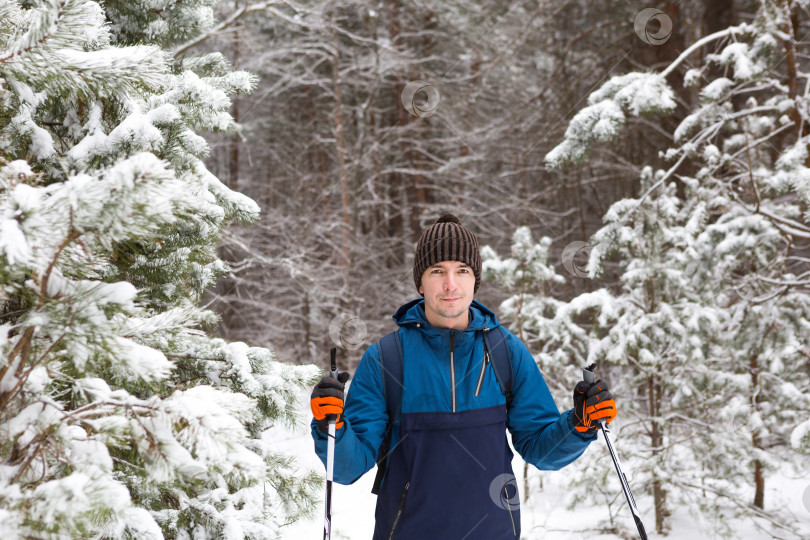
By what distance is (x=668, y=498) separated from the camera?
284 inches

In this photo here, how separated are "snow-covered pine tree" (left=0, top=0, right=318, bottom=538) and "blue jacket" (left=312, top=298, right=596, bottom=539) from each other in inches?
17.5

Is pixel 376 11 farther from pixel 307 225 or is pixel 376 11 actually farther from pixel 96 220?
pixel 96 220

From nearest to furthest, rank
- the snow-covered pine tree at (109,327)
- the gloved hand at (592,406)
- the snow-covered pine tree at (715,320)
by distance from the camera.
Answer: the snow-covered pine tree at (109,327)
the gloved hand at (592,406)
the snow-covered pine tree at (715,320)

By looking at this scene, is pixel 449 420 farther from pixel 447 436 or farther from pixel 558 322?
pixel 558 322

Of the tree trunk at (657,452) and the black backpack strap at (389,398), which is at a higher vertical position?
the black backpack strap at (389,398)

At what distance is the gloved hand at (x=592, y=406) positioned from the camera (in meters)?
2.27

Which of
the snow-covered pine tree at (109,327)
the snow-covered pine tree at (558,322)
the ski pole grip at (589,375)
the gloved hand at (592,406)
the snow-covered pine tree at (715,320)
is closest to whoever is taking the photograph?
the snow-covered pine tree at (109,327)

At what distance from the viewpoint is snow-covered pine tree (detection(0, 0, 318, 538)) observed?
1184mm

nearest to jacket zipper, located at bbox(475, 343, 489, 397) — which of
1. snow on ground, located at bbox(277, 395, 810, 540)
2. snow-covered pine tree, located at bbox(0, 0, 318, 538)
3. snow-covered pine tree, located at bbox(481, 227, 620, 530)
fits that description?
snow-covered pine tree, located at bbox(0, 0, 318, 538)

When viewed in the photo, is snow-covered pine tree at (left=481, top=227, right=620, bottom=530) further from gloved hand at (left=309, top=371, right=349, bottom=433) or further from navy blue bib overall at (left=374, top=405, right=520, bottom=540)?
gloved hand at (left=309, top=371, right=349, bottom=433)

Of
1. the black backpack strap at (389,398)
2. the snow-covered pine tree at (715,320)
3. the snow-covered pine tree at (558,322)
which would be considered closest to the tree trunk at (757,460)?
the snow-covered pine tree at (715,320)

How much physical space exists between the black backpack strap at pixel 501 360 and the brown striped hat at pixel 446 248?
35 centimetres

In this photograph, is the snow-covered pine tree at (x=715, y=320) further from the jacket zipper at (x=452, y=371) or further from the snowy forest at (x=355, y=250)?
the jacket zipper at (x=452, y=371)

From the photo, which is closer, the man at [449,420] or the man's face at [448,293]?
the man at [449,420]
